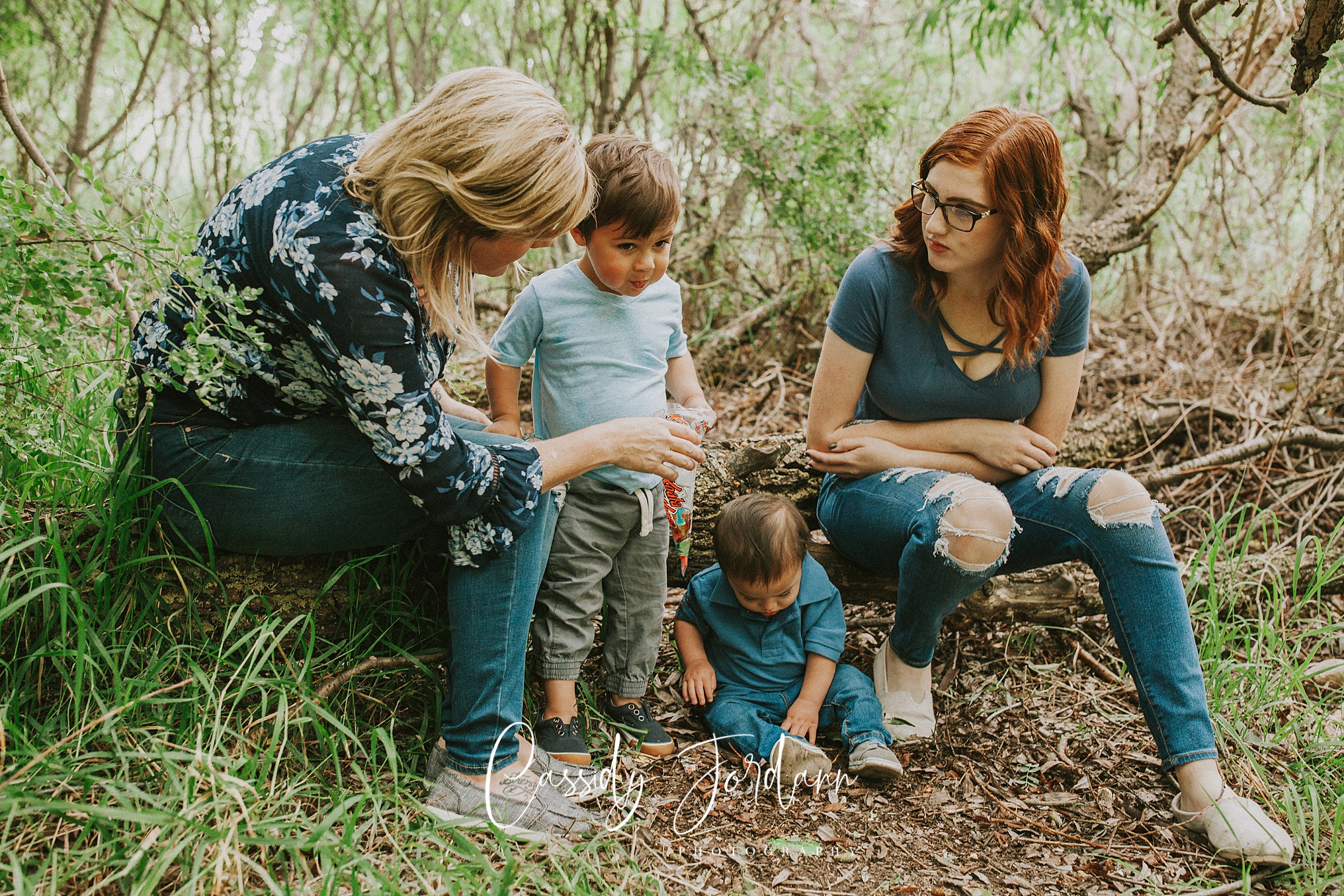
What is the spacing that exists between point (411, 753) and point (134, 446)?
840 millimetres

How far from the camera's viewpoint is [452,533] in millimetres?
1658

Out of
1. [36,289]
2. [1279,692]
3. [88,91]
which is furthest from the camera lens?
[88,91]

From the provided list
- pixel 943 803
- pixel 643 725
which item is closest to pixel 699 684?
pixel 643 725

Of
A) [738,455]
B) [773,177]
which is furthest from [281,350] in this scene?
[773,177]

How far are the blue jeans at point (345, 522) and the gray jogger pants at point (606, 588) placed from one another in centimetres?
23

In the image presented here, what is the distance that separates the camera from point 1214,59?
2.01 meters

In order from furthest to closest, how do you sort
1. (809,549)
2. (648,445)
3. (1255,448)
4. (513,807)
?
(1255,448) → (809,549) → (648,445) → (513,807)

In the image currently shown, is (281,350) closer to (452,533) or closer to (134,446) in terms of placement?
(134,446)

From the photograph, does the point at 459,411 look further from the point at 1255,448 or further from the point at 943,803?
the point at 1255,448

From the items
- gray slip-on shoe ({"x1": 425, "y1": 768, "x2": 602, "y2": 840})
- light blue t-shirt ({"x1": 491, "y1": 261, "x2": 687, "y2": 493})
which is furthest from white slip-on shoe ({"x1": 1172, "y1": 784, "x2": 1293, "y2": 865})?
light blue t-shirt ({"x1": 491, "y1": 261, "x2": 687, "y2": 493})

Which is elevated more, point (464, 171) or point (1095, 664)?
point (464, 171)

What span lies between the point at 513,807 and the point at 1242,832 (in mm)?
1463

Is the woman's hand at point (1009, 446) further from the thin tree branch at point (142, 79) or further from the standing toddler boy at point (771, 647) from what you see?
the thin tree branch at point (142, 79)

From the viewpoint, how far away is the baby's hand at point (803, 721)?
206 centimetres
